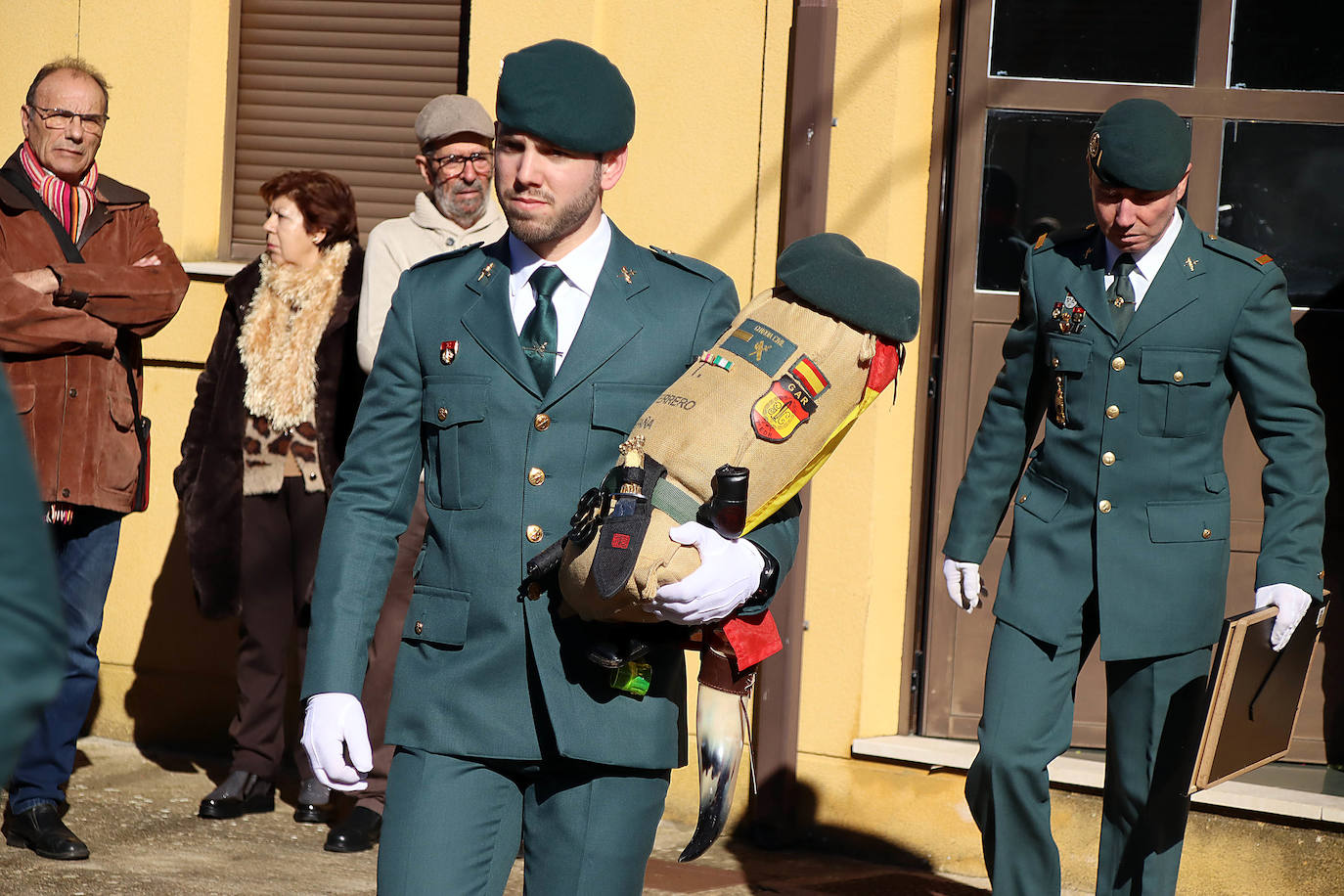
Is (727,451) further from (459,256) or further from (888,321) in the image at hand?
(459,256)

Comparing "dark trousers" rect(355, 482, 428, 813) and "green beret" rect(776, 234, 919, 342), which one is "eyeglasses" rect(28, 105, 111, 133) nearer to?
"dark trousers" rect(355, 482, 428, 813)

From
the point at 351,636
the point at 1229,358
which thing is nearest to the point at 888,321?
the point at 351,636

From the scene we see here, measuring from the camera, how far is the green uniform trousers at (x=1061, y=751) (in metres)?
3.86

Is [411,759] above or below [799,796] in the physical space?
above

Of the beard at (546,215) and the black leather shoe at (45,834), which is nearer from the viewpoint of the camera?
the beard at (546,215)

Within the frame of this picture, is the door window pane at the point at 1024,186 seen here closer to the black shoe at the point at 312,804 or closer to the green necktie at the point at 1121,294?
the green necktie at the point at 1121,294

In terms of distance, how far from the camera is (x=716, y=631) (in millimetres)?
2461

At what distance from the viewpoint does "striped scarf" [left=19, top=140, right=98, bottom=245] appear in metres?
4.93

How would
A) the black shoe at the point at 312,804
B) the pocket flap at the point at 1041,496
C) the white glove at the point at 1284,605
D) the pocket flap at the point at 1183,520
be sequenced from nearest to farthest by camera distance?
the white glove at the point at 1284,605 → the pocket flap at the point at 1183,520 → the pocket flap at the point at 1041,496 → the black shoe at the point at 312,804

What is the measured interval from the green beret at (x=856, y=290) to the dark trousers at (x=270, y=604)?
10.4 feet

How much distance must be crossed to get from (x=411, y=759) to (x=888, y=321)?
1.01m

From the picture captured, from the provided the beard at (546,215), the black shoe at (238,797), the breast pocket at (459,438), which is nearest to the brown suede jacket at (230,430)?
the black shoe at (238,797)

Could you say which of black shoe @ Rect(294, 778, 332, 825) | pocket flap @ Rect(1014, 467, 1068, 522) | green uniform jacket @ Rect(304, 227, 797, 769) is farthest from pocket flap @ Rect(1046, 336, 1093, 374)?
black shoe @ Rect(294, 778, 332, 825)

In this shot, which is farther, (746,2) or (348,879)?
(746,2)
